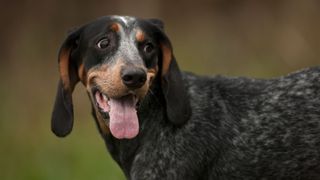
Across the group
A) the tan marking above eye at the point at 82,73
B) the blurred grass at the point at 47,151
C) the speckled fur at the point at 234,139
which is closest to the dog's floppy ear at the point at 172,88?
the speckled fur at the point at 234,139

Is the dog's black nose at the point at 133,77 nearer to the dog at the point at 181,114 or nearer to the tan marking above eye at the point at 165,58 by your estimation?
the dog at the point at 181,114

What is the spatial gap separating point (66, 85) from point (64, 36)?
302 inches

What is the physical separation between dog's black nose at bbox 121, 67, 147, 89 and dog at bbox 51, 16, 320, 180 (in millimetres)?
194

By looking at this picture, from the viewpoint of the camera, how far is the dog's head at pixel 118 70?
932cm

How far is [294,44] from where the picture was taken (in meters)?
17.8

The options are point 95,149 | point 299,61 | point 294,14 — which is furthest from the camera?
point 294,14

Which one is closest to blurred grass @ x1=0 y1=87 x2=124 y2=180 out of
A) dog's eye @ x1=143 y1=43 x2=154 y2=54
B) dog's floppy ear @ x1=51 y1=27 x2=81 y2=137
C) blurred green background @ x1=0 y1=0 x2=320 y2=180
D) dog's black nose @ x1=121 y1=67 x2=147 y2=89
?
blurred green background @ x1=0 y1=0 x2=320 y2=180

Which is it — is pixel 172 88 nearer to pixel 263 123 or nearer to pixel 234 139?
pixel 234 139

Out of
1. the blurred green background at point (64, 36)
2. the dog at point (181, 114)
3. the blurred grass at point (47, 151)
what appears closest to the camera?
the dog at point (181, 114)

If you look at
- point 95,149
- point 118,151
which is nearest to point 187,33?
point 95,149

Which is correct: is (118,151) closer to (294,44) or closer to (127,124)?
(127,124)

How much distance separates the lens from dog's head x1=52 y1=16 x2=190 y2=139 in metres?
9.32

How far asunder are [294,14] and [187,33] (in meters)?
1.82

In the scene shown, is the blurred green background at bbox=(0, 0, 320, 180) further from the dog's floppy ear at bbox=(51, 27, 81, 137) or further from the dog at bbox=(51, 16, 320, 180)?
the dog at bbox=(51, 16, 320, 180)
